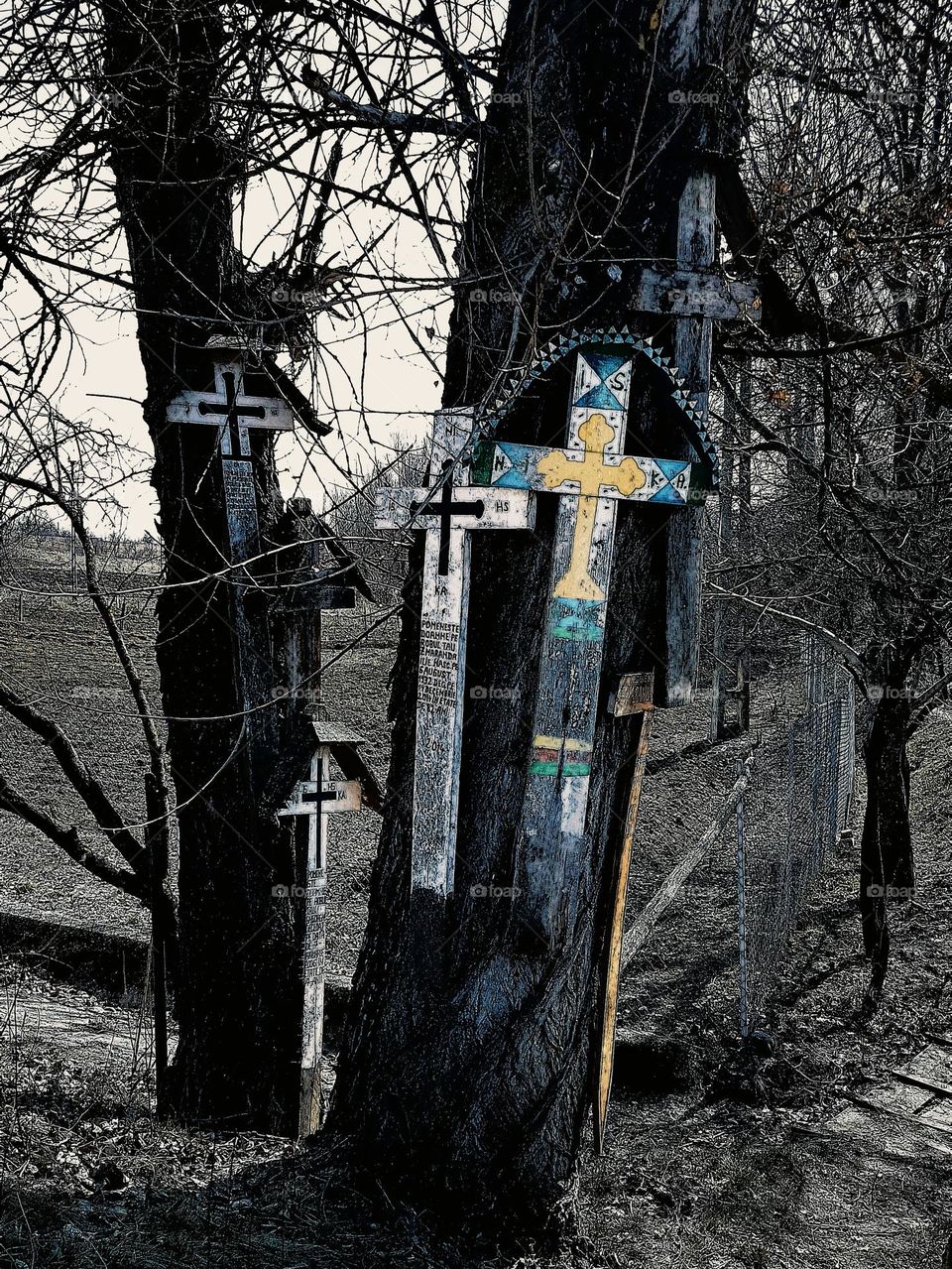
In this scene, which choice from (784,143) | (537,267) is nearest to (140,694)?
(537,267)

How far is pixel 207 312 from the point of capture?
4992 mm

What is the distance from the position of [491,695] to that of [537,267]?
1.42 m

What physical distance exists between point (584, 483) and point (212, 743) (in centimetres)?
271

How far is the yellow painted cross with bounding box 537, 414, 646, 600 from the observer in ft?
11.5

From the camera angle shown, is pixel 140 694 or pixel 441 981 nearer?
pixel 441 981

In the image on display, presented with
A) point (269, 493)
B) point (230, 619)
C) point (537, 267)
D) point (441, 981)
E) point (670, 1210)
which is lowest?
point (670, 1210)

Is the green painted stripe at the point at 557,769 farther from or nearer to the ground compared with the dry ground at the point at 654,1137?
farther from the ground

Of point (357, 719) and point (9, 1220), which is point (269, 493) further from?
point (357, 719)

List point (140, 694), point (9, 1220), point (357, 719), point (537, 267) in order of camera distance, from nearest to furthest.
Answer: point (9, 1220)
point (537, 267)
point (140, 694)
point (357, 719)

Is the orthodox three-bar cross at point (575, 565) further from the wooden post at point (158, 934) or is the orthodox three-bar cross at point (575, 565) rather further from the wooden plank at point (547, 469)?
the wooden post at point (158, 934)

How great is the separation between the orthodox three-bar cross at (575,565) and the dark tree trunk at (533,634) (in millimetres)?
86
